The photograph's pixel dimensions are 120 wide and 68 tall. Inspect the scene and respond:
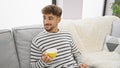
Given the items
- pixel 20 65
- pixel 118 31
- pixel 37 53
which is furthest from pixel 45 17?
pixel 118 31

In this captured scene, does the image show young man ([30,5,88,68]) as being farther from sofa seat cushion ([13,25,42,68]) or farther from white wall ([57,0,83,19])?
white wall ([57,0,83,19])

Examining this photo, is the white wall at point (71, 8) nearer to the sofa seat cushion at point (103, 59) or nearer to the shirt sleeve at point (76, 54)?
the sofa seat cushion at point (103, 59)

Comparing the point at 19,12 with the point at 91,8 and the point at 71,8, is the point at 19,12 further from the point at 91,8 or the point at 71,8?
the point at 91,8

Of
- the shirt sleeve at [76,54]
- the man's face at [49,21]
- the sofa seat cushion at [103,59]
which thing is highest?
the man's face at [49,21]

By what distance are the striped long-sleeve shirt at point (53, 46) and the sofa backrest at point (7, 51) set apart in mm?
148

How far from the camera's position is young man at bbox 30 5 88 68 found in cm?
146

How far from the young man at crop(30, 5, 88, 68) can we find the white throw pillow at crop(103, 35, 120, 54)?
642 millimetres

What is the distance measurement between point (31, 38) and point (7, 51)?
241 millimetres

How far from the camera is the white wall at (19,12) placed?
264cm

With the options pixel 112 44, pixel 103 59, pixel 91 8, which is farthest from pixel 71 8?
pixel 103 59

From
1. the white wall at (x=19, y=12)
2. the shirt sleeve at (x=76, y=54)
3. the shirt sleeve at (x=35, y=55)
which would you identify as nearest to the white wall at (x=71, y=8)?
the white wall at (x=19, y=12)

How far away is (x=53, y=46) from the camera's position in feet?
4.96

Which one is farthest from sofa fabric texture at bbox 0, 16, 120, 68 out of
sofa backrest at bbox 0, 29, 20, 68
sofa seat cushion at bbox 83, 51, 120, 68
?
sofa seat cushion at bbox 83, 51, 120, 68

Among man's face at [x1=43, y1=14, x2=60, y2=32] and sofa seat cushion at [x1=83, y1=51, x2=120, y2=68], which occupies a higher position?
man's face at [x1=43, y1=14, x2=60, y2=32]
